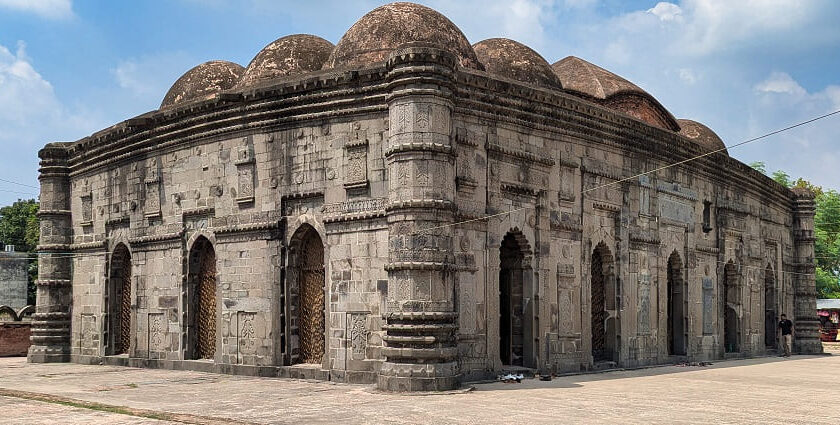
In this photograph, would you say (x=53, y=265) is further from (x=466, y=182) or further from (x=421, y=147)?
(x=421, y=147)

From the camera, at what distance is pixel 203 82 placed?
58.9 ft

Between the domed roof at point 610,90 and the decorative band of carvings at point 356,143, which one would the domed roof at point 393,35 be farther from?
the domed roof at point 610,90

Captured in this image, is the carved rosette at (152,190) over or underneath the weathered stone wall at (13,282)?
over

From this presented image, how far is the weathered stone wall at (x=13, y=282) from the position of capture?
41281 millimetres

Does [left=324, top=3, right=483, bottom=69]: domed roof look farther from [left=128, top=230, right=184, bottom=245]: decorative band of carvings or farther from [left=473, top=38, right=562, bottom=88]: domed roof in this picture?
[left=128, top=230, right=184, bottom=245]: decorative band of carvings

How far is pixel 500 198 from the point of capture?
1344 centimetres

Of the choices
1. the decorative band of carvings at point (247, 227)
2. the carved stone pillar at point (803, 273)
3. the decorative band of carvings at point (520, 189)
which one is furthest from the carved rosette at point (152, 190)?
the carved stone pillar at point (803, 273)

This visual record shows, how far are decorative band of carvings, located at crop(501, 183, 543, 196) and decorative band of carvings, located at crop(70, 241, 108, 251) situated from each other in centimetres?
909

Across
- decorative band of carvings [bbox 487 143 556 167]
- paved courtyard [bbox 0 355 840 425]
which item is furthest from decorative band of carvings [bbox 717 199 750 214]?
decorative band of carvings [bbox 487 143 556 167]

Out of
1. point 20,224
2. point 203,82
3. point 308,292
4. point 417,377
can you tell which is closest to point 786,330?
point 308,292

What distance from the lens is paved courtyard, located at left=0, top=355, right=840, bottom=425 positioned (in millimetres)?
8977

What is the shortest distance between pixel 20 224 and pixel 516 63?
46.8 metres

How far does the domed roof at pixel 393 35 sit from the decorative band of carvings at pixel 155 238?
429cm

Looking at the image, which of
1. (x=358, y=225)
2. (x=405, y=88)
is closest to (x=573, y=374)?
(x=358, y=225)
